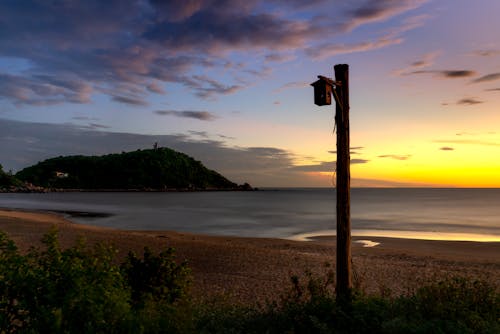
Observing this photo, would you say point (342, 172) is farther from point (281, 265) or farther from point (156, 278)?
point (281, 265)

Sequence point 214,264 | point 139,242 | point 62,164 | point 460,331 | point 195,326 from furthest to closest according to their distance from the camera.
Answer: point 62,164 → point 139,242 → point 214,264 → point 195,326 → point 460,331

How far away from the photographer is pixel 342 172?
26.9 feet

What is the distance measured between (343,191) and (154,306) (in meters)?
4.04

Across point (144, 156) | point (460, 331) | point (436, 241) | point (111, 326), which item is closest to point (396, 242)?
point (436, 241)

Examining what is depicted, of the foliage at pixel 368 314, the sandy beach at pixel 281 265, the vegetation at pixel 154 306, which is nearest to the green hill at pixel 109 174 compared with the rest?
the sandy beach at pixel 281 265

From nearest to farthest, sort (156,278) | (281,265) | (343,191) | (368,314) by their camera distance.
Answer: (368,314), (156,278), (343,191), (281,265)

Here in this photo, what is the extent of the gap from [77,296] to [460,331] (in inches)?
193

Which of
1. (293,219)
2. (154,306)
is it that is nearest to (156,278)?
(154,306)

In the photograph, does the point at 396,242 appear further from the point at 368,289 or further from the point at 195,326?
the point at 195,326

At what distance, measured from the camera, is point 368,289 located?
1267 cm

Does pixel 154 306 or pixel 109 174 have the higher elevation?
pixel 109 174

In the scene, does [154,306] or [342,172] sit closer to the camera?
[154,306]

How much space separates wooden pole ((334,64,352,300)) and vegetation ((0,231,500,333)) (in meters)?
0.45

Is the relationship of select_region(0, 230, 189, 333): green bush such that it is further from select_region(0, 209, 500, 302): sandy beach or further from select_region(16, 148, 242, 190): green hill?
select_region(16, 148, 242, 190): green hill
